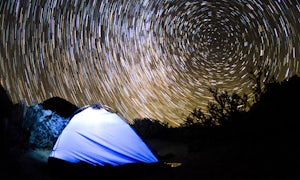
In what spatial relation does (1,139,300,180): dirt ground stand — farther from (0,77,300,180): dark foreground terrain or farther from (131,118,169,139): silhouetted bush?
(131,118,169,139): silhouetted bush

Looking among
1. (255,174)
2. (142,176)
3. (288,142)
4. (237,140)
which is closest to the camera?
(255,174)

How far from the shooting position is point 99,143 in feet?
25.4

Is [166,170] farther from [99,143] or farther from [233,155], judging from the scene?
[99,143]

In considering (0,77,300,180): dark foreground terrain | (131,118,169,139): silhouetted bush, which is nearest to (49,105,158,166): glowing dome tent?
(0,77,300,180): dark foreground terrain

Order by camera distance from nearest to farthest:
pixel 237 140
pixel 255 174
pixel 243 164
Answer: pixel 255 174, pixel 243 164, pixel 237 140

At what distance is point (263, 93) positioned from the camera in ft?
33.9

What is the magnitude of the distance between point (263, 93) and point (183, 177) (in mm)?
5608

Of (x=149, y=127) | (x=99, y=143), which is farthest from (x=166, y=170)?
(x=149, y=127)

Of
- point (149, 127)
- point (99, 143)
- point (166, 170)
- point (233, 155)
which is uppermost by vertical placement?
Result: point (149, 127)

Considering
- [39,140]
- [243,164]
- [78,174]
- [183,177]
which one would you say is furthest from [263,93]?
[39,140]

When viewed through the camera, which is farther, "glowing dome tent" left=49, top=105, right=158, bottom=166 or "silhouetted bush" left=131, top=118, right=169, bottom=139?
"silhouetted bush" left=131, top=118, right=169, bottom=139

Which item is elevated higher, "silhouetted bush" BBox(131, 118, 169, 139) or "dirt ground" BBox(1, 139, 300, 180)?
"silhouetted bush" BBox(131, 118, 169, 139)

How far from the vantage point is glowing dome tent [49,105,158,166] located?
7.50 metres

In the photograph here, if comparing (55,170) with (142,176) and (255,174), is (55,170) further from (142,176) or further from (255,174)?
(255,174)
